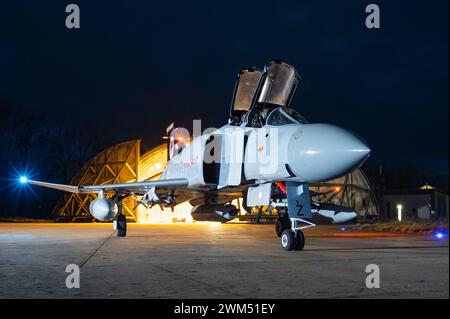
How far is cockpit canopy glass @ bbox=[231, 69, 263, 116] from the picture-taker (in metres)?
13.3

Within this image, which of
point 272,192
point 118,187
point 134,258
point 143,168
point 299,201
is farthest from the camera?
point 143,168

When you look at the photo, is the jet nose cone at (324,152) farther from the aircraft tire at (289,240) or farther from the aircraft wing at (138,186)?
the aircraft wing at (138,186)

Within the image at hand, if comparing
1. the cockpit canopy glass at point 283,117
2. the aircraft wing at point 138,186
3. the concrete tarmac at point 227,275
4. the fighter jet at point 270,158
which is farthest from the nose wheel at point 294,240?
the aircraft wing at point 138,186

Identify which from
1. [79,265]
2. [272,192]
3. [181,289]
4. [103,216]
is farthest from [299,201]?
[103,216]

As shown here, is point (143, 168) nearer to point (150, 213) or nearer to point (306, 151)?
point (150, 213)

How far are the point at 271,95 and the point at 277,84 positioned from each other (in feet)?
1.13

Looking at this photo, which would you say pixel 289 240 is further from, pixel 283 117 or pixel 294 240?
pixel 283 117

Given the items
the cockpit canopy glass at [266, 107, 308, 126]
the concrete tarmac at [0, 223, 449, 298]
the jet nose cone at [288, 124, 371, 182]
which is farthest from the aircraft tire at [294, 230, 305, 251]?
the cockpit canopy glass at [266, 107, 308, 126]

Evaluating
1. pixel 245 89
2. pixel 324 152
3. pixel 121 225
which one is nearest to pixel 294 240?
pixel 324 152

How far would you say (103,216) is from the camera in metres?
16.0

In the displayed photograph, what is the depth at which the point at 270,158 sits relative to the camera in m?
10.7

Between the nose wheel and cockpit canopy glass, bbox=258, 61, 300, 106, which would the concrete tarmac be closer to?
the nose wheel

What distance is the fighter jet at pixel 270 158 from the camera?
9172 mm

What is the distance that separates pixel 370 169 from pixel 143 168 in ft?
145
